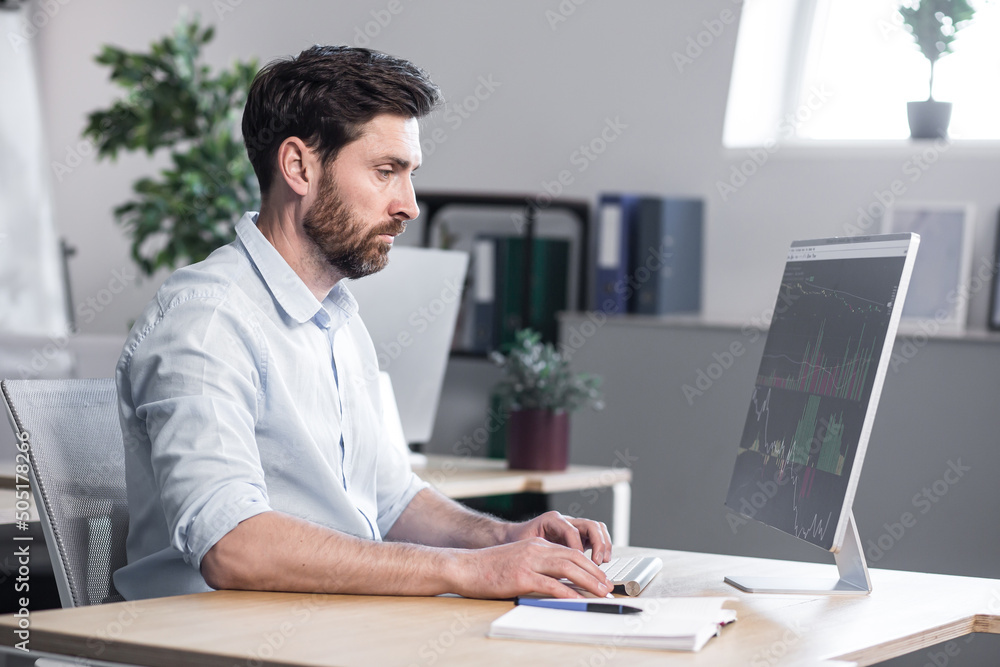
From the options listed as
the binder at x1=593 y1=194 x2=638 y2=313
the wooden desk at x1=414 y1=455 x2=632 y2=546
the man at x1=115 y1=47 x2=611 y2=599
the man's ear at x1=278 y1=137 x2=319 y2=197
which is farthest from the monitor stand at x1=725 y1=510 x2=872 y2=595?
the binder at x1=593 y1=194 x2=638 y2=313

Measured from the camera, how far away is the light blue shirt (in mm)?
1265

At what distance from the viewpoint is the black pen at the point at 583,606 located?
1212 millimetres

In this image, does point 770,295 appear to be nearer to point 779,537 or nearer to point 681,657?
point 779,537

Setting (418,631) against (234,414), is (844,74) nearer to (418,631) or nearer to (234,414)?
(234,414)

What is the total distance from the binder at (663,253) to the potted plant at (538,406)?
0.77 meters

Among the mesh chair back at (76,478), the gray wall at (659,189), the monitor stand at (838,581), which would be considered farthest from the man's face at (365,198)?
the gray wall at (659,189)

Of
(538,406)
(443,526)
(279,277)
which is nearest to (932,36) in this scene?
(538,406)

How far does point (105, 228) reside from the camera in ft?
15.1

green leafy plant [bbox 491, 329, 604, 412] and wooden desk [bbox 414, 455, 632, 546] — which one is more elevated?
green leafy plant [bbox 491, 329, 604, 412]

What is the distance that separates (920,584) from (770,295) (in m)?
2.01

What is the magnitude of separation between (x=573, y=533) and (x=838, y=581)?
363 mm

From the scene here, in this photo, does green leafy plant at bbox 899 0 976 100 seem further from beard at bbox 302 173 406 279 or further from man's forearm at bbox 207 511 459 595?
man's forearm at bbox 207 511 459 595

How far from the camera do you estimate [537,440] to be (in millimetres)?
2709

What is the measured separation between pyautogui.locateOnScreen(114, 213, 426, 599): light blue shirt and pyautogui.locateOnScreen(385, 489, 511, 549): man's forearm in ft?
0.38
